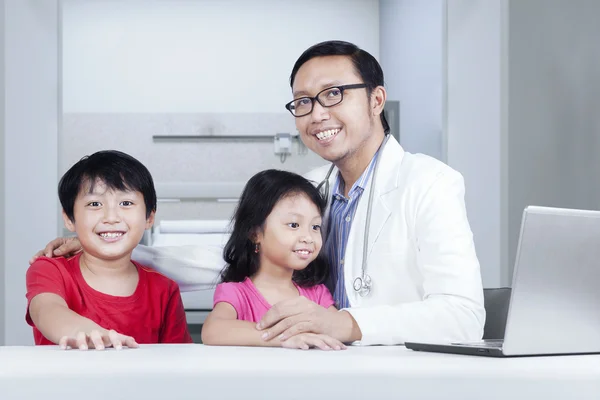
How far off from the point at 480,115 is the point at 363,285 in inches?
53.7

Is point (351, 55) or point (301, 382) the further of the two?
point (351, 55)

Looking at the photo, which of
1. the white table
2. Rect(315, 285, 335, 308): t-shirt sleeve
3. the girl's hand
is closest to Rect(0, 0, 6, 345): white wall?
Rect(315, 285, 335, 308): t-shirt sleeve

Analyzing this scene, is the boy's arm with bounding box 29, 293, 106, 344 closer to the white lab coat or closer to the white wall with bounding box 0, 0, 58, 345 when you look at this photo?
the white lab coat

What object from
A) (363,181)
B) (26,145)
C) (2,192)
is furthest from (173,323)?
(26,145)

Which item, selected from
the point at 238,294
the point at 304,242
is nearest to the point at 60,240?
the point at 238,294

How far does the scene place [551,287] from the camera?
92cm

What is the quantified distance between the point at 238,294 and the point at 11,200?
4.41 feet

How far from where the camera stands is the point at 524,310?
91cm

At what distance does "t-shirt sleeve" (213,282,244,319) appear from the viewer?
5.13 ft

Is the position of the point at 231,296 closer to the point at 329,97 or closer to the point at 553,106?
the point at 329,97

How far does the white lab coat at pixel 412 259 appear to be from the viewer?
142 cm

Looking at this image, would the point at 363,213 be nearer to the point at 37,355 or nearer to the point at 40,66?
the point at 37,355

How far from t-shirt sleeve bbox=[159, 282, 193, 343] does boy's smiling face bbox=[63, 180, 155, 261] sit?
0.57 feet

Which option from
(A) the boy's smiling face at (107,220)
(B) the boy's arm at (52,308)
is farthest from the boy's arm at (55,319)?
(A) the boy's smiling face at (107,220)
